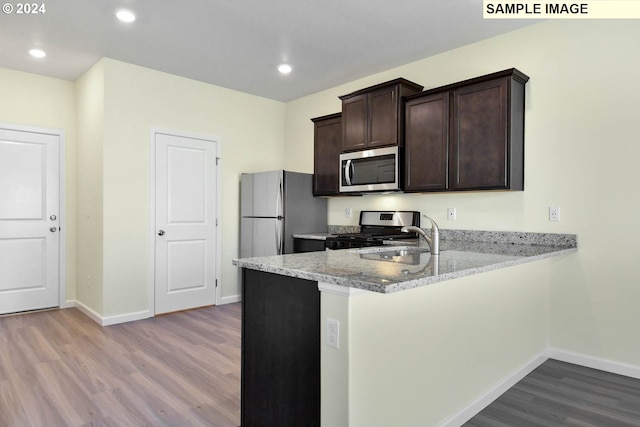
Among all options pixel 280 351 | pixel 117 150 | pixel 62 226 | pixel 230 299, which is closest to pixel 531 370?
pixel 280 351

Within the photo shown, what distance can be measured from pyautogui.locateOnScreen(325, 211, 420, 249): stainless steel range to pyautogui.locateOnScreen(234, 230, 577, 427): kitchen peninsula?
143 centimetres

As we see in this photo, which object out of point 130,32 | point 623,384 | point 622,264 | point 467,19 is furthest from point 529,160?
point 130,32

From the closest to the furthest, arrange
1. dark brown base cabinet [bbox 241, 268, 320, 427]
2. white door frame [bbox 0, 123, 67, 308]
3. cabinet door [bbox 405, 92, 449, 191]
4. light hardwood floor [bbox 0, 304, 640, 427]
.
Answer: dark brown base cabinet [bbox 241, 268, 320, 427] → light hardwood floor [bbox 0, 304, 640, 427] → cabinet door [bbox 405, 92, 449, 191] → white door frame [bbox 0, 123, 67, 308]

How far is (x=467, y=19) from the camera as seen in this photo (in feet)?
10.4

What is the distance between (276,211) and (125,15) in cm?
232

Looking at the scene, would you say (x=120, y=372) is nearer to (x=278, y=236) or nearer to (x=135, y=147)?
(x=278, y=236)

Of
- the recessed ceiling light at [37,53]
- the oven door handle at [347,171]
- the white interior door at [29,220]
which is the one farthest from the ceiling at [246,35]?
the oven door handle at [347,171]

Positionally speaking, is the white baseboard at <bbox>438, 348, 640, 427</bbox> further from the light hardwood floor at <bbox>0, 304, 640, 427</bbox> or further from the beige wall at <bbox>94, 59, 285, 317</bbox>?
the beige wall at <bbox>94, 59, 285, 317</bbox>

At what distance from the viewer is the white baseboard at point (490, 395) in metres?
2.09

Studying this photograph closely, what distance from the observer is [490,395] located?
2375 mm

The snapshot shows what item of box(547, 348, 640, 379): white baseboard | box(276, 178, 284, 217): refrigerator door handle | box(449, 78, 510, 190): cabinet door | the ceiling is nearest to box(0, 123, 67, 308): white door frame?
the ceiling

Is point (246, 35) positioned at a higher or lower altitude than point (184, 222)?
higher

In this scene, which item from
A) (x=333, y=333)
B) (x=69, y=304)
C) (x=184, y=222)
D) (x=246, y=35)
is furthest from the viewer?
(x=69, y=304)

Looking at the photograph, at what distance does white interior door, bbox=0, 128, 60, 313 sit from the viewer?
14.3 feet
